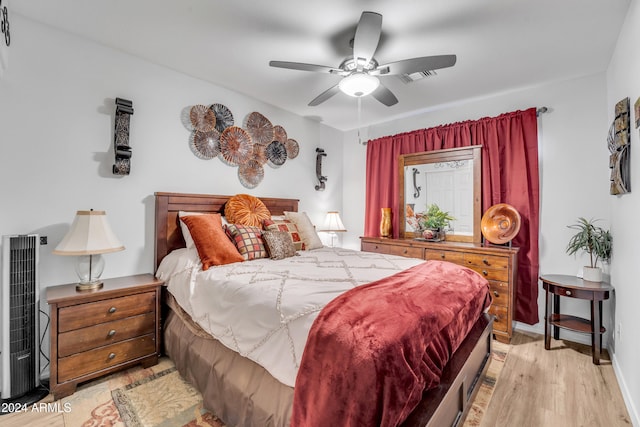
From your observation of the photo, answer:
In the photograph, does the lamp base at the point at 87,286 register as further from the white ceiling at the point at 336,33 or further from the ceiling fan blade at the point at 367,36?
the ceiling fan blade at the point at 367,36

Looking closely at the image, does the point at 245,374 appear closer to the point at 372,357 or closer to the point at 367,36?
the point at 372,357

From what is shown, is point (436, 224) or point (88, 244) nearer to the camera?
point (88, 244)

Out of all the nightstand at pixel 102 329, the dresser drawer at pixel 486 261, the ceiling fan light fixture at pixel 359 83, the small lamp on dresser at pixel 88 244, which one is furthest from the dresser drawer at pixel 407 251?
the small lamp on dresser at pixel 88 244

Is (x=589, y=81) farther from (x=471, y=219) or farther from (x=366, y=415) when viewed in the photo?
(x=366, y=415)

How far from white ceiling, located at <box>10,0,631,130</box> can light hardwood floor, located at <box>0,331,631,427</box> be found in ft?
8.48

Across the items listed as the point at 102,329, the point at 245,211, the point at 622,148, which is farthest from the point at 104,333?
the point at 622,148

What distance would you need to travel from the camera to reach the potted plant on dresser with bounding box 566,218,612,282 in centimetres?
258

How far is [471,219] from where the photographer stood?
349cm

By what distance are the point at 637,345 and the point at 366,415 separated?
1910 millimetres

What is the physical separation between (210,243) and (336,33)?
188cm

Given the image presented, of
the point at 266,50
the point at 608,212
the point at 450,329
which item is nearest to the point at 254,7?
the point at 266,50

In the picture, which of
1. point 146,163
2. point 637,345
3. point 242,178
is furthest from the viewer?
point 242,178

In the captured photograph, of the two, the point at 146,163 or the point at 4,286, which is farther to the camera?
the point at 146,163

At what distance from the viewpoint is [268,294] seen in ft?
5.41
